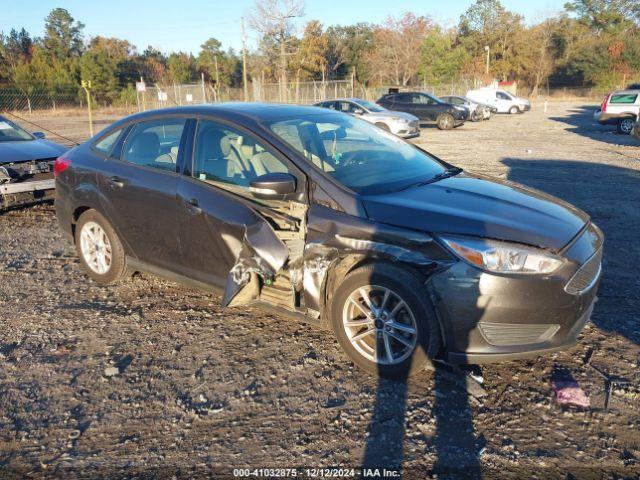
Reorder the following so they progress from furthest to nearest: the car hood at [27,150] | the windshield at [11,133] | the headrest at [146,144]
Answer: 1. the windshield at [11,133]
2. the car hood at [27,150]
3. the headrest at [146,144]

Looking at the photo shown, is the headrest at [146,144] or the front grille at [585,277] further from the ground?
the headrest at [146,144]

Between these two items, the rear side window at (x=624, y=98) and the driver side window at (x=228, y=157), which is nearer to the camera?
the driver side window at (x=228, y=157)

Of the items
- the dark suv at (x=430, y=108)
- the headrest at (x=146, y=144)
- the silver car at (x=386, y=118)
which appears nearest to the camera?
the headrest at (x=146, y=144)

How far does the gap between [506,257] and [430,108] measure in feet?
74.7

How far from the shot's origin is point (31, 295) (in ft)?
16.4

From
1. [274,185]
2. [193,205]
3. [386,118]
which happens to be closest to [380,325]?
[274,185]

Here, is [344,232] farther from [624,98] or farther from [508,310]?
[624,98]

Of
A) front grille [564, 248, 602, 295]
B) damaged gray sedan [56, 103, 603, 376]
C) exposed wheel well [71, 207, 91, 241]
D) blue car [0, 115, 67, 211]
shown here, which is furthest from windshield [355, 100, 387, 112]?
front grille [564, 248, 602, 295]

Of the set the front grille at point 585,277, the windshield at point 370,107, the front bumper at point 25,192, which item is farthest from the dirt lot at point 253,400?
the windshield at point 370,107

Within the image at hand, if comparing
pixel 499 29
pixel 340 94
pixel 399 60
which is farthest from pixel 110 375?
pixel 499 29

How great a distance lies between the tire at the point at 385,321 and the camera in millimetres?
3164

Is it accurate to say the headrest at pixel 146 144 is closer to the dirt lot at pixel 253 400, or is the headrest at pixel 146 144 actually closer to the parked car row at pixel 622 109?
the dirt lot at pixel 253 400

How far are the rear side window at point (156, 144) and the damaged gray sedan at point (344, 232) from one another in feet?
0.05

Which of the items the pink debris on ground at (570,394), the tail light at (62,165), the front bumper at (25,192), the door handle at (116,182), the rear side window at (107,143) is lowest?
the pink debris on ground at (570,394)
